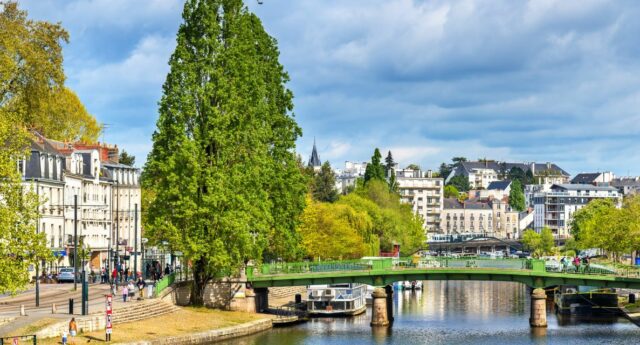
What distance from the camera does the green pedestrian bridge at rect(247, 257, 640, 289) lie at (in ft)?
328

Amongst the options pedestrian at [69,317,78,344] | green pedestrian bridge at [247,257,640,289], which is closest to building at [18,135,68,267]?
green pedestrian bridge at [247,257,640,289]

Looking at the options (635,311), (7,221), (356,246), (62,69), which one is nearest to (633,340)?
(635,311)

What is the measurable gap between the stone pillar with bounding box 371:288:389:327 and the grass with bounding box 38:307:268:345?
32.4ft

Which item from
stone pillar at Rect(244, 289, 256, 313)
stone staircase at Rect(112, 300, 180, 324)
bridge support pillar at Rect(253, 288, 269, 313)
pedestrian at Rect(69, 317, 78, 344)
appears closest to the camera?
pedestrian at Rect(69, 317, 78, 344)

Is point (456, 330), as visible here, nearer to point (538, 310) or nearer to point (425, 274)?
point (425, 274)

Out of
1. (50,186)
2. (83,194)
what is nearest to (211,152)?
(50,186)

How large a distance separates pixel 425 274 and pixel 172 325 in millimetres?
27837

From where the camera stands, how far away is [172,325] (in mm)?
83812

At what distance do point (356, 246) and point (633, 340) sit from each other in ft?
226

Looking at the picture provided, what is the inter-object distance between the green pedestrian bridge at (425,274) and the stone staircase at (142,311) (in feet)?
42.2

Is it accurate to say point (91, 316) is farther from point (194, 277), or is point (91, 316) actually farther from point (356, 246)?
point (356, 246)

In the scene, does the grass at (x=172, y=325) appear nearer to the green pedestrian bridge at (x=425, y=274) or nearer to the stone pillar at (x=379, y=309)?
the green pedestrian bridge at (x=425, y=274)

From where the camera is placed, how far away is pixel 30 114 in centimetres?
11244

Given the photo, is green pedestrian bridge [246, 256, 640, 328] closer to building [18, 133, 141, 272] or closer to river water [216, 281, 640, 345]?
river water [216, 281, 640, 345]
